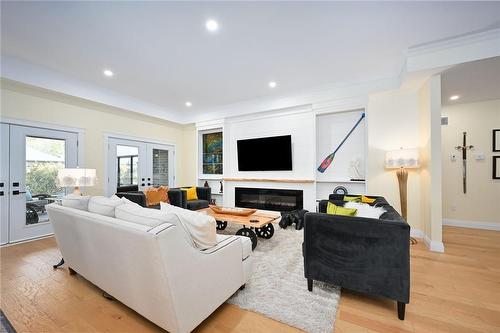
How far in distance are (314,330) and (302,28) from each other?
3.16 m

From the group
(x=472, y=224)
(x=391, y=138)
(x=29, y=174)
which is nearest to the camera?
(x=29, y=174)

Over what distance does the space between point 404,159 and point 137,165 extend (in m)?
5.89

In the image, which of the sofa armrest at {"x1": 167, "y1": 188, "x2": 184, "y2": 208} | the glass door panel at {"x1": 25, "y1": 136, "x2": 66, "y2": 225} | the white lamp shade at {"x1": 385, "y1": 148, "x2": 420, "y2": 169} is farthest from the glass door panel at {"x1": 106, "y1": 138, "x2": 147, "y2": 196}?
the white lamp shade at {"x1": 385, "y1": 148, "x2": 420, "y2": 169}

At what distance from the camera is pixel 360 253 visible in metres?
1.83

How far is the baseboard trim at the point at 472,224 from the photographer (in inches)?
167

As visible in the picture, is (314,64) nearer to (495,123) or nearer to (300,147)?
(300,147)

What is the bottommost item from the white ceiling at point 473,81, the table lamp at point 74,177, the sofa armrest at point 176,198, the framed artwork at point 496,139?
the sofa armrest at point 176,198

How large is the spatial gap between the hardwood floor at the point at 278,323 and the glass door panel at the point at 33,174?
1.23 metres

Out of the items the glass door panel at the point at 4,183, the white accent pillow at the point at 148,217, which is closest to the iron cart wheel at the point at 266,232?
the white accent pillow at the point at 148,217

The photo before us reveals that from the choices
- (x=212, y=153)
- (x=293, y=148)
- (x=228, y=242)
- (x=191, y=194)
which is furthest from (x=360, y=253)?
(x=212, y=153)

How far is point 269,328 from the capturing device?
1.64 m

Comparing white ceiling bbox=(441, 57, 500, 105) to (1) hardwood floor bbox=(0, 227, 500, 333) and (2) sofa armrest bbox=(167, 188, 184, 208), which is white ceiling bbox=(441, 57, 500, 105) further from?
(2) sofa armrest bbox=(167, 188, 184, 208)

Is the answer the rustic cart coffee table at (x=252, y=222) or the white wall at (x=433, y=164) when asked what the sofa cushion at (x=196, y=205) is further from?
the white wall at (x=433, y=164)

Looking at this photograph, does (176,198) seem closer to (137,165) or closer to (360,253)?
(137,165)
